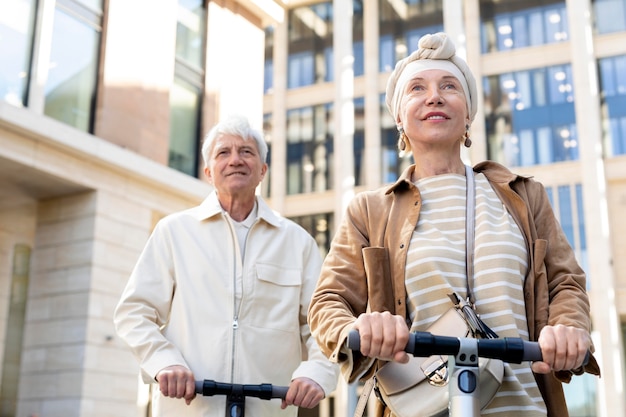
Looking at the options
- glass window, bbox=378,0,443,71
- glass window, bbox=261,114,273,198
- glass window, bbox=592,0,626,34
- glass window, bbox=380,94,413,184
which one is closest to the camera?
glass window, bbox=592,0,626,34

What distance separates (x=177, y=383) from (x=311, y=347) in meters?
0.88

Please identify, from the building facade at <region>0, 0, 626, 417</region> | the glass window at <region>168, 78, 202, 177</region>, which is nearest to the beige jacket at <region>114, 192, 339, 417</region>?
the building facade at <region>0, 0, 626, 417</region>

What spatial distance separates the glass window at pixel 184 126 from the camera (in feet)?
65.1

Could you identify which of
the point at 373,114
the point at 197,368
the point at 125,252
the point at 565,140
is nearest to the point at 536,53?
the point at 565,140

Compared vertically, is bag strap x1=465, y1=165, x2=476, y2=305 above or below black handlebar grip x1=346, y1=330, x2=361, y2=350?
above

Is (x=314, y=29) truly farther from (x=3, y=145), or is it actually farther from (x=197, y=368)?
(x=197, y=368)

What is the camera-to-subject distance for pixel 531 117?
125 ft

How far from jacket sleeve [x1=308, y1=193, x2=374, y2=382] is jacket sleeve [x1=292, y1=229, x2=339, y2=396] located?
1.37 m

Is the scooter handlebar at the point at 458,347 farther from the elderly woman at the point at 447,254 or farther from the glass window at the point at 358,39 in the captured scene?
the glass window at the point at 358,39

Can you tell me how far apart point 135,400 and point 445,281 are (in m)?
15.6

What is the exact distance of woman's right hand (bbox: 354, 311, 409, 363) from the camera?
209 centimetres

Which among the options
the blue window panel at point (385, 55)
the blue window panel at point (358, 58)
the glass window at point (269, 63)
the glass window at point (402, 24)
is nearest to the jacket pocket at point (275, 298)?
the glass window at point (402, 24)

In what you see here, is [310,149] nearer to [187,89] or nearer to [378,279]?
[187,89]

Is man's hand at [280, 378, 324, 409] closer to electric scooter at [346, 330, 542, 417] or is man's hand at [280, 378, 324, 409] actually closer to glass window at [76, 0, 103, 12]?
electric scooter at [346, 330, 542, 417]
